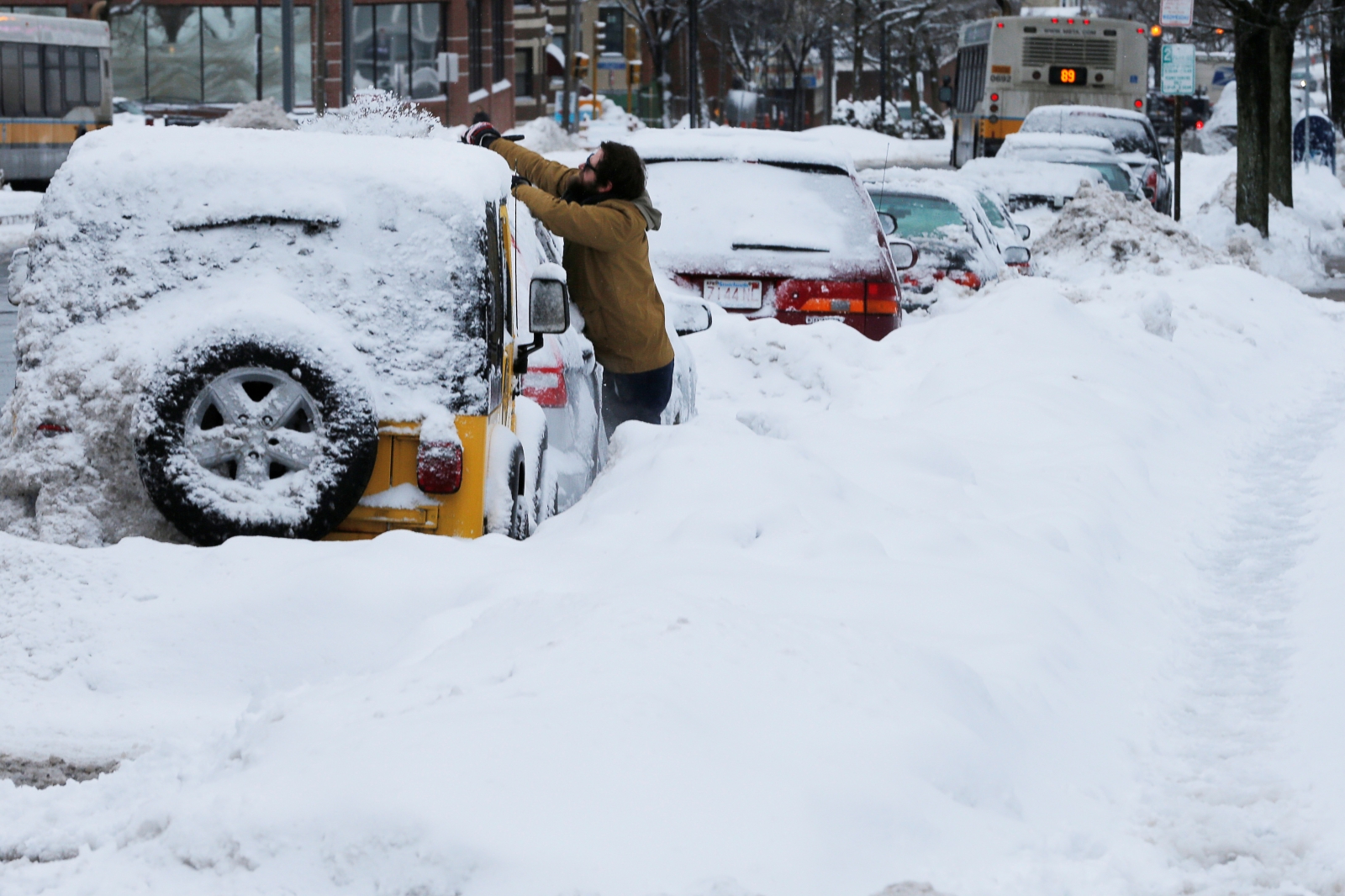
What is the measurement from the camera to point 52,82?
113 ft

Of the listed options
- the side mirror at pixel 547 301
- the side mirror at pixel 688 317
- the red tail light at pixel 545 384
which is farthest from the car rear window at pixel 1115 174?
the side mirror at pixel 547 301

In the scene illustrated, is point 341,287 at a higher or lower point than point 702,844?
higher

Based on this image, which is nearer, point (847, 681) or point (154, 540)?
point (847, 681)

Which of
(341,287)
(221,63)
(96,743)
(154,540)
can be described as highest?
(221,63)

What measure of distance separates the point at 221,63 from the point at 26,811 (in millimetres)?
54834

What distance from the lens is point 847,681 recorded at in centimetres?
463

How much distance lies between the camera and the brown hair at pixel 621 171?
25.3ft

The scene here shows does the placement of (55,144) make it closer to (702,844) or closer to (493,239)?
(493,239)

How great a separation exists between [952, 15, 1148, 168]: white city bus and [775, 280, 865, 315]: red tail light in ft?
89.4

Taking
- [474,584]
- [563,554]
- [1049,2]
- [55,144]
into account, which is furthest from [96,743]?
[1049,2]

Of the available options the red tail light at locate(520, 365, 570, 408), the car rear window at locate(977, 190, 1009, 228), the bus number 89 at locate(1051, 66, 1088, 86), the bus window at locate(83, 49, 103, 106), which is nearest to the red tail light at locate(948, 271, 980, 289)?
the car rear window at locate(977, 190, 1009, 228)

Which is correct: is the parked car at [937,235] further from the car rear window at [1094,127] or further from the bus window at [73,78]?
the bus window at [73,78]

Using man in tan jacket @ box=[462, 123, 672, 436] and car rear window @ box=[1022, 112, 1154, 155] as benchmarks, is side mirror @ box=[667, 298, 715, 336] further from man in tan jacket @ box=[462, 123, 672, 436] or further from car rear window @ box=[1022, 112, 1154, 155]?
car rear window @ box=[1022, 112, 1154, 155]

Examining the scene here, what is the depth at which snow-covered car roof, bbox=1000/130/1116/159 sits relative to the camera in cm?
2681
